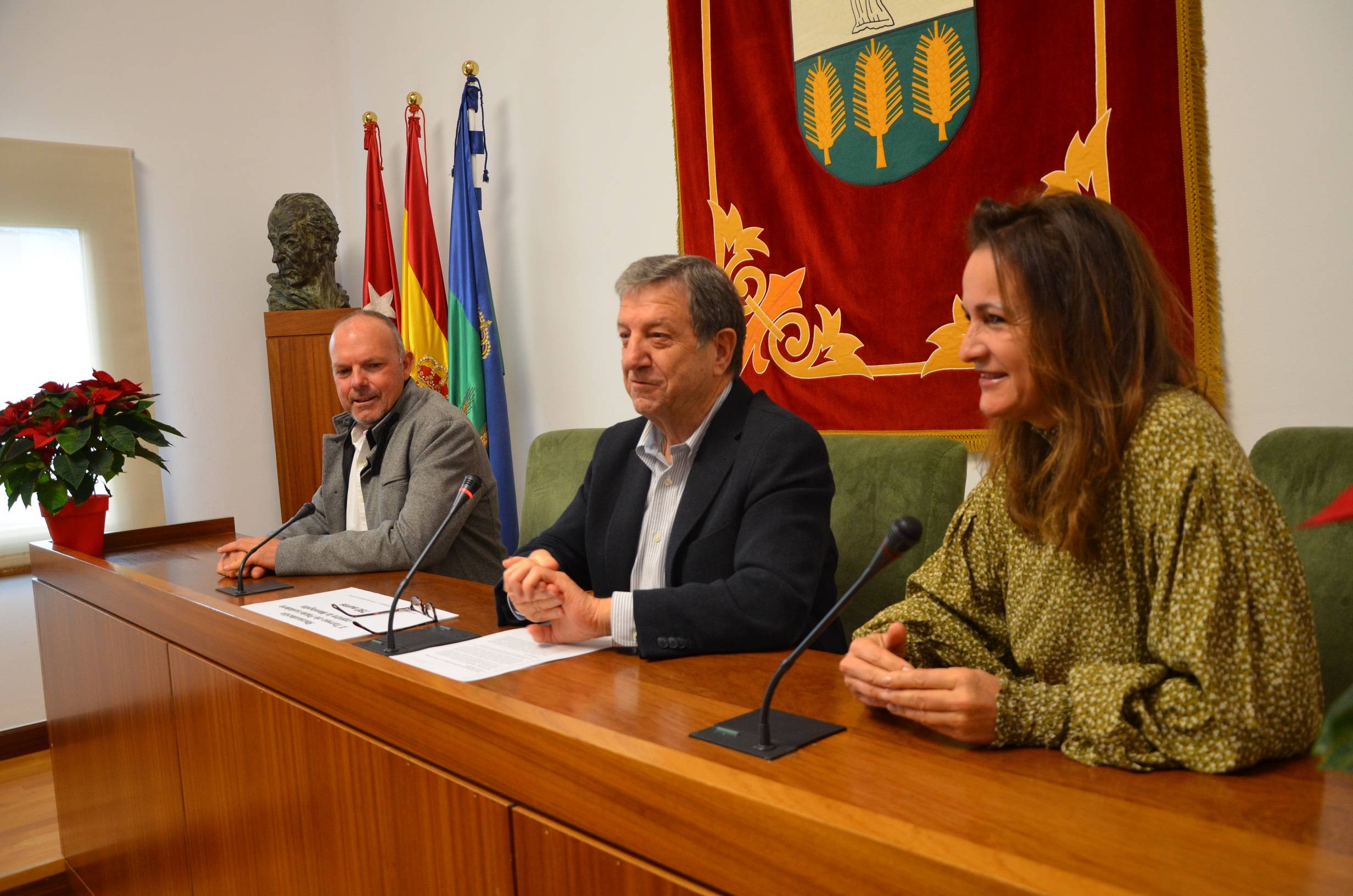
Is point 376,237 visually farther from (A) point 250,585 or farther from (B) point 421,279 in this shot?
(A) point 250,585

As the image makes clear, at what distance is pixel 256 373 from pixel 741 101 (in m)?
2.74

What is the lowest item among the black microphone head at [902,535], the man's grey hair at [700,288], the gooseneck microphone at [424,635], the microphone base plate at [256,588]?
the microphone base plate at [256,588]

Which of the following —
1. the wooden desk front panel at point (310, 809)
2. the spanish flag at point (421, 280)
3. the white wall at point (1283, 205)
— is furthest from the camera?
the spanish flag at point (421, 280)

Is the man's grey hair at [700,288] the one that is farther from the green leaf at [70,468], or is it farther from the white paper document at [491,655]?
the green leaf at [70,468]

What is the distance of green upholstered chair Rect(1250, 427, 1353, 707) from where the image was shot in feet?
5.10

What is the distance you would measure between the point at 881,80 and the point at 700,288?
120cm

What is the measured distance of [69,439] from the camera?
8.55 feet

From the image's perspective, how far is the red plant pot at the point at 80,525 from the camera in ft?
8.93

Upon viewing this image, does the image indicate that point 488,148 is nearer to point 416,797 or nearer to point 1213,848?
point 416,797

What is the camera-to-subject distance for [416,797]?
1.33m

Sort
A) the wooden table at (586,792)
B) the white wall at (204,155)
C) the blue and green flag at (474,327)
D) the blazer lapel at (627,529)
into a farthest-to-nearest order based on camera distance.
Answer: the white wall at (204,155) → the blue and green flag at (474,327) → the blazer lapel at (627,529) → the wooden table at (586,792)

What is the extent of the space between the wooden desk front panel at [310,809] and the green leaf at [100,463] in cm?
83

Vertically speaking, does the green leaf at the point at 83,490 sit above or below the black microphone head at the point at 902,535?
below

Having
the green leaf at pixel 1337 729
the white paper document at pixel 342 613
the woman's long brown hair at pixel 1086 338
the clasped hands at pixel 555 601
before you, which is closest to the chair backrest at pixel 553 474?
the white paper document at pixel 342 613
